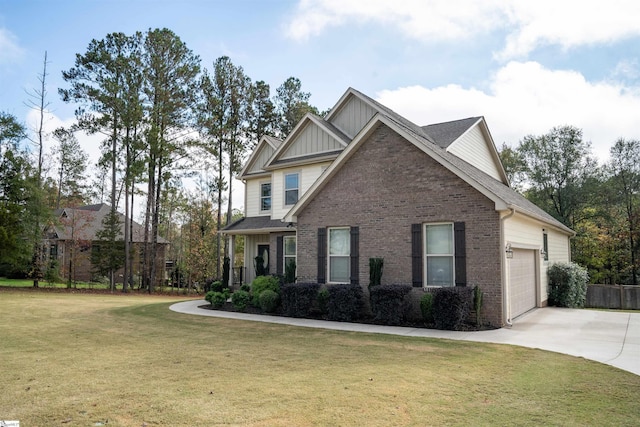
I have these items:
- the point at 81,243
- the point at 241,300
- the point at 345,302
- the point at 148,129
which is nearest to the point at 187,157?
the point at 148,129

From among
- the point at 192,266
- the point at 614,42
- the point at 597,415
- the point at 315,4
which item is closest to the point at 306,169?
the point at 315,4

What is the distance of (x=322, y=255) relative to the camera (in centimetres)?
1426

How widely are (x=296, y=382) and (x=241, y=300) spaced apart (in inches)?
373

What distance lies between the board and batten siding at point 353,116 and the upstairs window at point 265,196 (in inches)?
176

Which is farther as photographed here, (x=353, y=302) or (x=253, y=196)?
(x=253, y=196)

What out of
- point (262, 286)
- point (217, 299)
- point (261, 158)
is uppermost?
point (261, 158)

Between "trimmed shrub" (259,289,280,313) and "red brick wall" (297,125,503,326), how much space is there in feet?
3.71

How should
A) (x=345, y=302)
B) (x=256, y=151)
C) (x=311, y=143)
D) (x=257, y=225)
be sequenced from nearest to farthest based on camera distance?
(x=345, y=302) < (x=311, y=143) < (x=257, y=225) < (x=256, y=151)

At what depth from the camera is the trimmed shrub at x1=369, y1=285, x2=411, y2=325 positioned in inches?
463

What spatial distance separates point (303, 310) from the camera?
13461mm

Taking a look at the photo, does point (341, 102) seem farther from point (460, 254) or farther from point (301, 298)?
point (460, 254)

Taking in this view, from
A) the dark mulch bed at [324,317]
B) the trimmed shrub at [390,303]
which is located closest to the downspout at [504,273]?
the dark mulch bed at [324,317]

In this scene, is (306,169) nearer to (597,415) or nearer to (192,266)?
(597,415)

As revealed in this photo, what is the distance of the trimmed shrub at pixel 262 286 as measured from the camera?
1489cm
